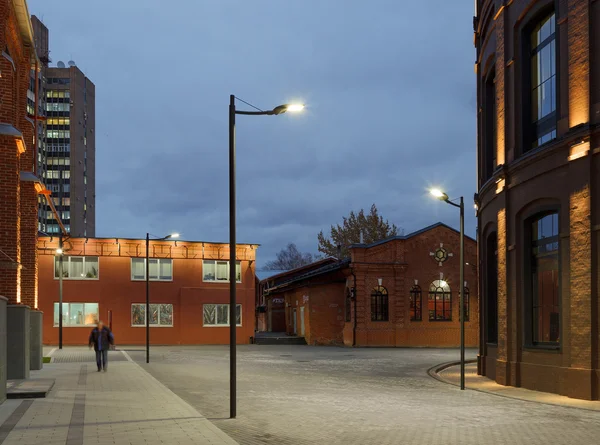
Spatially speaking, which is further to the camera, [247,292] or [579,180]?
[247,292]

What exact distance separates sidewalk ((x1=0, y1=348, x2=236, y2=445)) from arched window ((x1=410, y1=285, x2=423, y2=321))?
31.3 meters

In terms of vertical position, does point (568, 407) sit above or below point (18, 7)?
below

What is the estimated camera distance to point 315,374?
977 inches

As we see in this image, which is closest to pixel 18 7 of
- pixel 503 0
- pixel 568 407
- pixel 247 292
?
pixel 503 0

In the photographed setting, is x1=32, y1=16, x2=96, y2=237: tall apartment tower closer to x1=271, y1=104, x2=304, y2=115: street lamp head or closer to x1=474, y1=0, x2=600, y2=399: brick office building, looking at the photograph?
x1=474, y1=0, x2=600, y2=399: brick office building

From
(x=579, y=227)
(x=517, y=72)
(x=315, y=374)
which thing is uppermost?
(x=517, y=72)

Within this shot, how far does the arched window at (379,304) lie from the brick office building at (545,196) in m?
23.9

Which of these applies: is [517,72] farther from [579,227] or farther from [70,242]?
[70,242]

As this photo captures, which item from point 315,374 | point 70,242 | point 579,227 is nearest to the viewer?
point 579,227

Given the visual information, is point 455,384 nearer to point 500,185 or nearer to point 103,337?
point 500,185

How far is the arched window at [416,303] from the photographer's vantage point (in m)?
49.1

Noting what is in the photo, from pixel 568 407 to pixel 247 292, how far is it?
37189 millimetres

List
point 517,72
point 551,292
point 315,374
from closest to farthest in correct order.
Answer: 1. point 551,292
2. point 517,72
3. point 315,374

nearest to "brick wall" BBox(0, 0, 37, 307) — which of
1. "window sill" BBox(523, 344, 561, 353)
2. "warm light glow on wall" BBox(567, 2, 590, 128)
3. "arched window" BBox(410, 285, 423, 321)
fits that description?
"window sill" BBox(523, 344, 561, 353)
